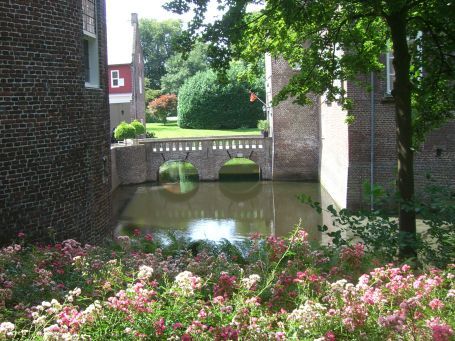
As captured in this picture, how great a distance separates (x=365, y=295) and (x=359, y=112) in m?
15.4

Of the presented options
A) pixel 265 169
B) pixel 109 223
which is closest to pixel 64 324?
pixel 109 223

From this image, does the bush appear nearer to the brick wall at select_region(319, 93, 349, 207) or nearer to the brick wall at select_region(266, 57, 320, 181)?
the brick wall at select_region(266, 57, 320, 181)

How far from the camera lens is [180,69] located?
64.6m

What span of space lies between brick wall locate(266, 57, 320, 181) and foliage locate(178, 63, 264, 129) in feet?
65.3

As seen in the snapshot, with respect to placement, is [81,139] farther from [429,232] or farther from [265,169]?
[265,169]

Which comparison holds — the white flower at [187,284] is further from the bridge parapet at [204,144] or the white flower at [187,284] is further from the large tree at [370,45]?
the bridge parapet at [204,144]

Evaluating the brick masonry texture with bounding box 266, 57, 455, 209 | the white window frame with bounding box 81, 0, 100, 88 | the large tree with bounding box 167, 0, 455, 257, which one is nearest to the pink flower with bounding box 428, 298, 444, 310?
the large tree with bounding box 167, 0, 455, 257

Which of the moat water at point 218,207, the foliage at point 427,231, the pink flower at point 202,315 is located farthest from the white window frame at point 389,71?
the pink flower at point 202,315

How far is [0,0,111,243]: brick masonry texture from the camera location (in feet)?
28.0

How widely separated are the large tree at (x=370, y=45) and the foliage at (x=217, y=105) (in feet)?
126

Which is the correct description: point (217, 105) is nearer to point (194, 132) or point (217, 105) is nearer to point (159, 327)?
point (194, 132)

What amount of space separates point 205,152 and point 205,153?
0.19 ft

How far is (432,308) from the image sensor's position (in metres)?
3.64

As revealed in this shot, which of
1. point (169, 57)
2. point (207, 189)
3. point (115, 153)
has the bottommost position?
point (207, 189)
